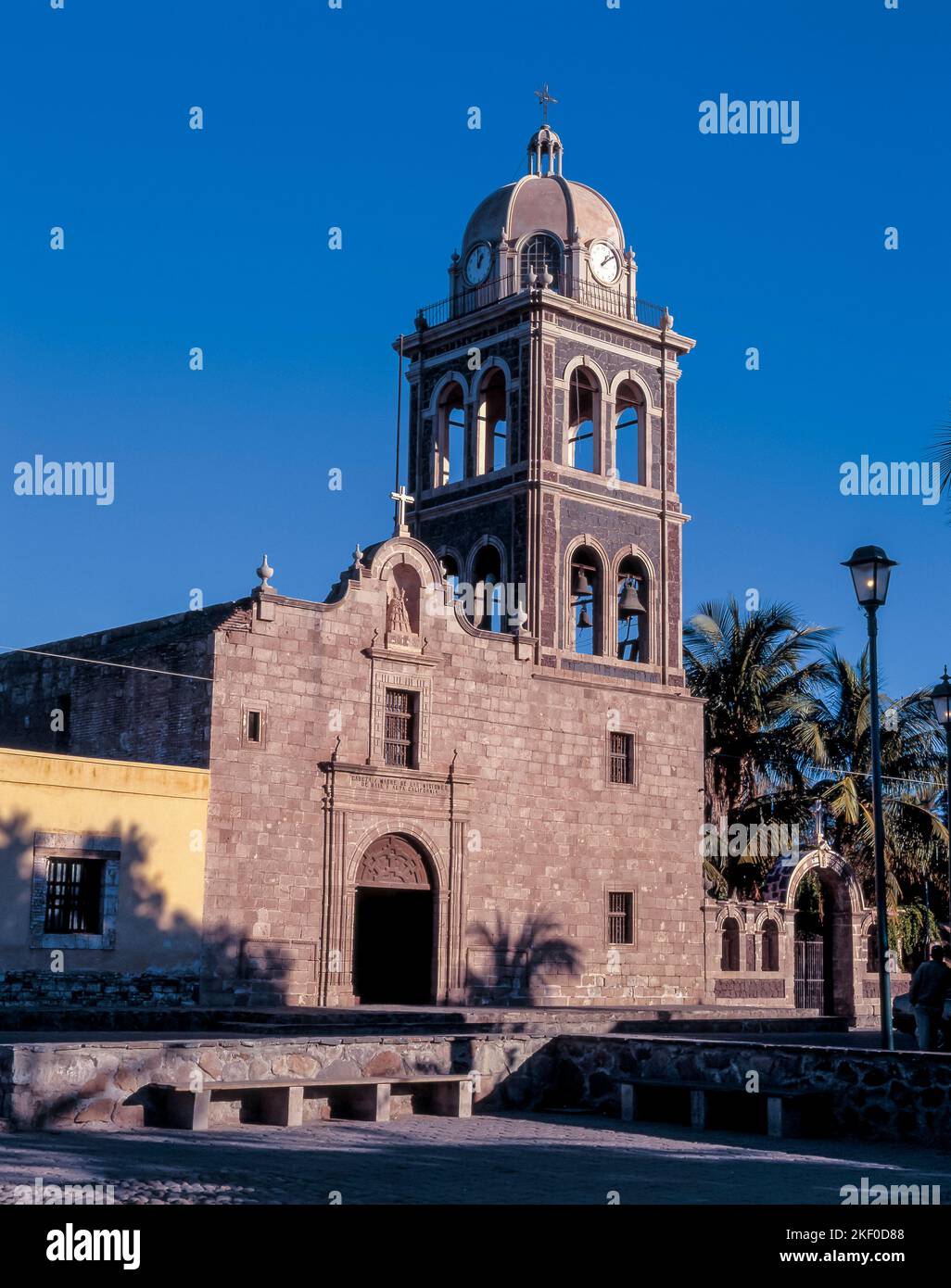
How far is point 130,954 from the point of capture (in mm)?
24016

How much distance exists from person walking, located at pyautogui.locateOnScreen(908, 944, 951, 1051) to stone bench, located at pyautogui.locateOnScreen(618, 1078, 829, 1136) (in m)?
3.55

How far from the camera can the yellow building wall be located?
22812 mm

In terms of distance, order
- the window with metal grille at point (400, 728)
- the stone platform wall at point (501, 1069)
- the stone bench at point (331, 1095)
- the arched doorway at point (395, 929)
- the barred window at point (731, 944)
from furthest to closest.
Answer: the barred window at point (731, 944)
the window with metal grille at point (400, 728)
the arched doorway at point (395, 929)
the stone bench at point (331, 1095)
the stone platform wall at point (501, 1069)

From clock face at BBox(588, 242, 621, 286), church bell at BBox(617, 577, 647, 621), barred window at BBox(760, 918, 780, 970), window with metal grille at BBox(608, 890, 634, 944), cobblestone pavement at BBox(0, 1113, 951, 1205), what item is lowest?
cobblestone pavement at BBox(0, 1113, 951, 1205)

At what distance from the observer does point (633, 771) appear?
31.8 metres

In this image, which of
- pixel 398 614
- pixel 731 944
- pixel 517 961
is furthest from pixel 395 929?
pixel 731 944

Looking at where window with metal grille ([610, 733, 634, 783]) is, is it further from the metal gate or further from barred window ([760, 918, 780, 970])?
the metal gate

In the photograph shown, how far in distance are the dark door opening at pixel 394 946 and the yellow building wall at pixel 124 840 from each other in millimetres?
4341

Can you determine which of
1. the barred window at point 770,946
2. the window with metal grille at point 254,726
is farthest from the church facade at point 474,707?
the barred window at point 770,946

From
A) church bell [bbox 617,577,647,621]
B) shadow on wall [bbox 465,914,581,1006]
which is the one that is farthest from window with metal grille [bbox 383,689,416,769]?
church bell [bbox 617,577,647,621]

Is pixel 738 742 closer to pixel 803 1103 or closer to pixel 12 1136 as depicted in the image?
pixel 803 1103

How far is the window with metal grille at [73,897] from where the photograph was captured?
23.4 m

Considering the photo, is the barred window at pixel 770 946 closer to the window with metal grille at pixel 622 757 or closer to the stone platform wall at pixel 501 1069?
the window with metal grille at pixel 622 757
